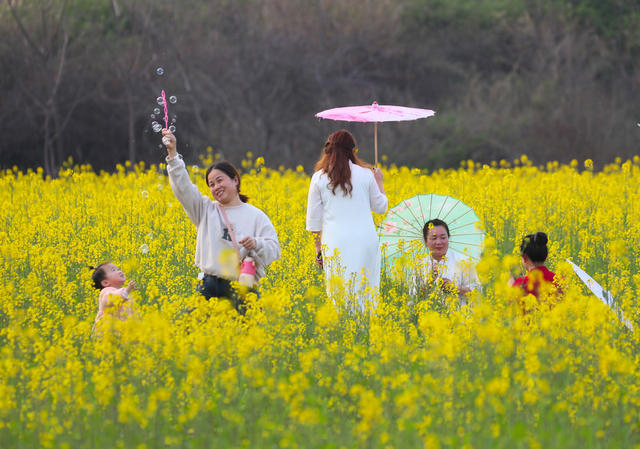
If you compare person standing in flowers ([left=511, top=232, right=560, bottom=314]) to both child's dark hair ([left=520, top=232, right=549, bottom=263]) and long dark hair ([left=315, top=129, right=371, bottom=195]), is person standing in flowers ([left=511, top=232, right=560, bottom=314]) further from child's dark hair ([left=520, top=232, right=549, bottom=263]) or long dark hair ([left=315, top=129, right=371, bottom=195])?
long dark hair ([left=315, top=129, right=371, bottom=195])

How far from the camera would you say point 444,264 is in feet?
20.2

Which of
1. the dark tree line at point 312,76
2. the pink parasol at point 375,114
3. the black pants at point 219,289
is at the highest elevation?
the dark tree line at point 312,76

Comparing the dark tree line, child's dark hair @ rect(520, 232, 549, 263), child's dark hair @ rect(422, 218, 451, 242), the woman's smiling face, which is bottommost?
child's dark hair @ rect(520, 232, 549, 263)

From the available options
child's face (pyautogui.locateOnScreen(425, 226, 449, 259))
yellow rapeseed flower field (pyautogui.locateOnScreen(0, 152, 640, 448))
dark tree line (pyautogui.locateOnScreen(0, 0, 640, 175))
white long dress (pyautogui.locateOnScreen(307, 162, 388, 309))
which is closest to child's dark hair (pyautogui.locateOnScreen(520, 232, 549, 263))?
yellow rapeseed flower field (pyautogui.locateOnScreen(0, 152, 640, 448))

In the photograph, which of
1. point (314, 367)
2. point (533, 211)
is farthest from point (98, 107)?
point (314, 367)

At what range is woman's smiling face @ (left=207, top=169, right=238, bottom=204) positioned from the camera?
5188mm

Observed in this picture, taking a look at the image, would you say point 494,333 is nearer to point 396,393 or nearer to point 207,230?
point 396,393

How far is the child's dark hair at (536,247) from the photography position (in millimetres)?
5207

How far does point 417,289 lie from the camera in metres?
5.95

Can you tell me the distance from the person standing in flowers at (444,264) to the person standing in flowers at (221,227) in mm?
1340

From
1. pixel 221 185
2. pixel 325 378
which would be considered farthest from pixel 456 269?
pixel 325 378

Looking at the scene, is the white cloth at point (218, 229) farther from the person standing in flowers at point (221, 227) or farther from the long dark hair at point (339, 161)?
the long dark hair at point (339, 161)

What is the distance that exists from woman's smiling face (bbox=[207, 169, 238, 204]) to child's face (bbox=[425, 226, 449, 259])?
164 cm

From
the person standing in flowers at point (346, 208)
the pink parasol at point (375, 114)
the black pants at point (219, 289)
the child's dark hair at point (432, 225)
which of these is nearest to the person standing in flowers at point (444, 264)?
the child's dark hair at point (432, 225)
